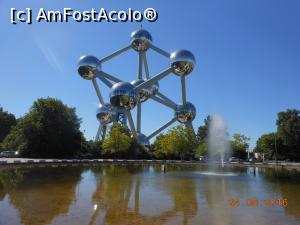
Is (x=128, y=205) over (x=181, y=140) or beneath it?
beneath

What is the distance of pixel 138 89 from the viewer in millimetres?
53250

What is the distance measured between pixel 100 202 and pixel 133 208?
168 centimetres

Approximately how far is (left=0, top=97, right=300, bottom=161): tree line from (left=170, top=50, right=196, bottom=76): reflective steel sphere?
978cm

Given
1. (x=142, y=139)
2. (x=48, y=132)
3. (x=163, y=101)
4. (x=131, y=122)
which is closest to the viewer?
(x=48, y=132)

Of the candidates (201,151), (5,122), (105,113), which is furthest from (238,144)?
(5,122)

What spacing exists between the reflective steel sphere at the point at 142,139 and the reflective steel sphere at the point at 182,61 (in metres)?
12.4

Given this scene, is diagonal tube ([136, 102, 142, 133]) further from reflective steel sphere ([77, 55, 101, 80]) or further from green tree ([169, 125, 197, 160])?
reflective steel sphere ([77, 55, 101, 80])

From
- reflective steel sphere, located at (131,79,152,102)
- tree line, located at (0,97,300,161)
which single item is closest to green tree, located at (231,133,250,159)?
tree line, located at (0,97,300,161)

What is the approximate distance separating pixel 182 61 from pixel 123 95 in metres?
11.6

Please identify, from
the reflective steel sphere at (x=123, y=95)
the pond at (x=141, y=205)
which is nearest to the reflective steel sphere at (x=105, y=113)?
the reflective steel sphere at (x=123, y=95)

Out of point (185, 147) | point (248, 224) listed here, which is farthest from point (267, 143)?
point (248, 224)

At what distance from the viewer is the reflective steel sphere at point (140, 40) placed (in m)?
59.6

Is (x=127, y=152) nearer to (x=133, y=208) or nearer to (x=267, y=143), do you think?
(x=267, y=143)

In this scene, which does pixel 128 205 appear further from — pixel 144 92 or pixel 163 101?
pixel 163 101
